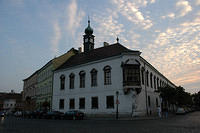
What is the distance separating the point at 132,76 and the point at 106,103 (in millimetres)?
6521

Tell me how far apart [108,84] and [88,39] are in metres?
18.2

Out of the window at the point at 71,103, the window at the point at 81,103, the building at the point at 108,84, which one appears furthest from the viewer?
the window at the point at 71,103

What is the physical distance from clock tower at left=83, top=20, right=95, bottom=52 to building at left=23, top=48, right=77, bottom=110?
532 cm

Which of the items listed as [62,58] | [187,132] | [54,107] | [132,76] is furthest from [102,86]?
[187,132]

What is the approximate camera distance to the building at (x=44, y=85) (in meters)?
45.3

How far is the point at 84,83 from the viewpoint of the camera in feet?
Result: 120

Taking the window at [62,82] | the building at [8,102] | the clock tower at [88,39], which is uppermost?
the clock tower at [88,39]

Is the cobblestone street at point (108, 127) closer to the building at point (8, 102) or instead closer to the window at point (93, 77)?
the window at point (93, 77)

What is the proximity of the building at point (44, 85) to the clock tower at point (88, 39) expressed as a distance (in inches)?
210

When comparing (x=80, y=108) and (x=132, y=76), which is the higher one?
(x=132, y=76)

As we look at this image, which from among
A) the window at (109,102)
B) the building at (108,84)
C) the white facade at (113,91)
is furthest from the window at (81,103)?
the window at (109,102)

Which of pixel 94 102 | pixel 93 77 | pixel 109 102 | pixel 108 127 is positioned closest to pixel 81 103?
pixel 94 102

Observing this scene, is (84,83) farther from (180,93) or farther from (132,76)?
(180,93)

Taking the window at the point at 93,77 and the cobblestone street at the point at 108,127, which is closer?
the cobblestone street at the point at 108,127
